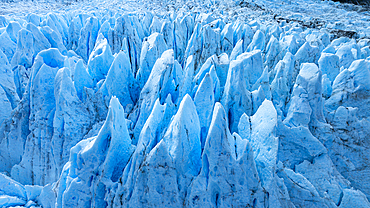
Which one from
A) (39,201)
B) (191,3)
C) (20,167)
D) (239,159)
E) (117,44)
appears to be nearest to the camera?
(239,159)

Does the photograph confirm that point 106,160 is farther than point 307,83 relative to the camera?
No

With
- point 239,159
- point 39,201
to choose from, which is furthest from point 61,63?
point 239,159

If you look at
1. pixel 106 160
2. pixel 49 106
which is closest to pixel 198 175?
pixel 106 160

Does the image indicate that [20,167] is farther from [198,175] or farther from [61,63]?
[198,175]

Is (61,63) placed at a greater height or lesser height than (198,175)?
greater

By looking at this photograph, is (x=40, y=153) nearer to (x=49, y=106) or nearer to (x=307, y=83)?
(x=49, y=106)

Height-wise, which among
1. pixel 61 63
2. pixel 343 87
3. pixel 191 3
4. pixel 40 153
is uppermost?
pixel 191 3

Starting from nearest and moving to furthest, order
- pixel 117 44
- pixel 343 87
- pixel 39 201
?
pixel 39 201, pixel 343 87, pixel 117 44
